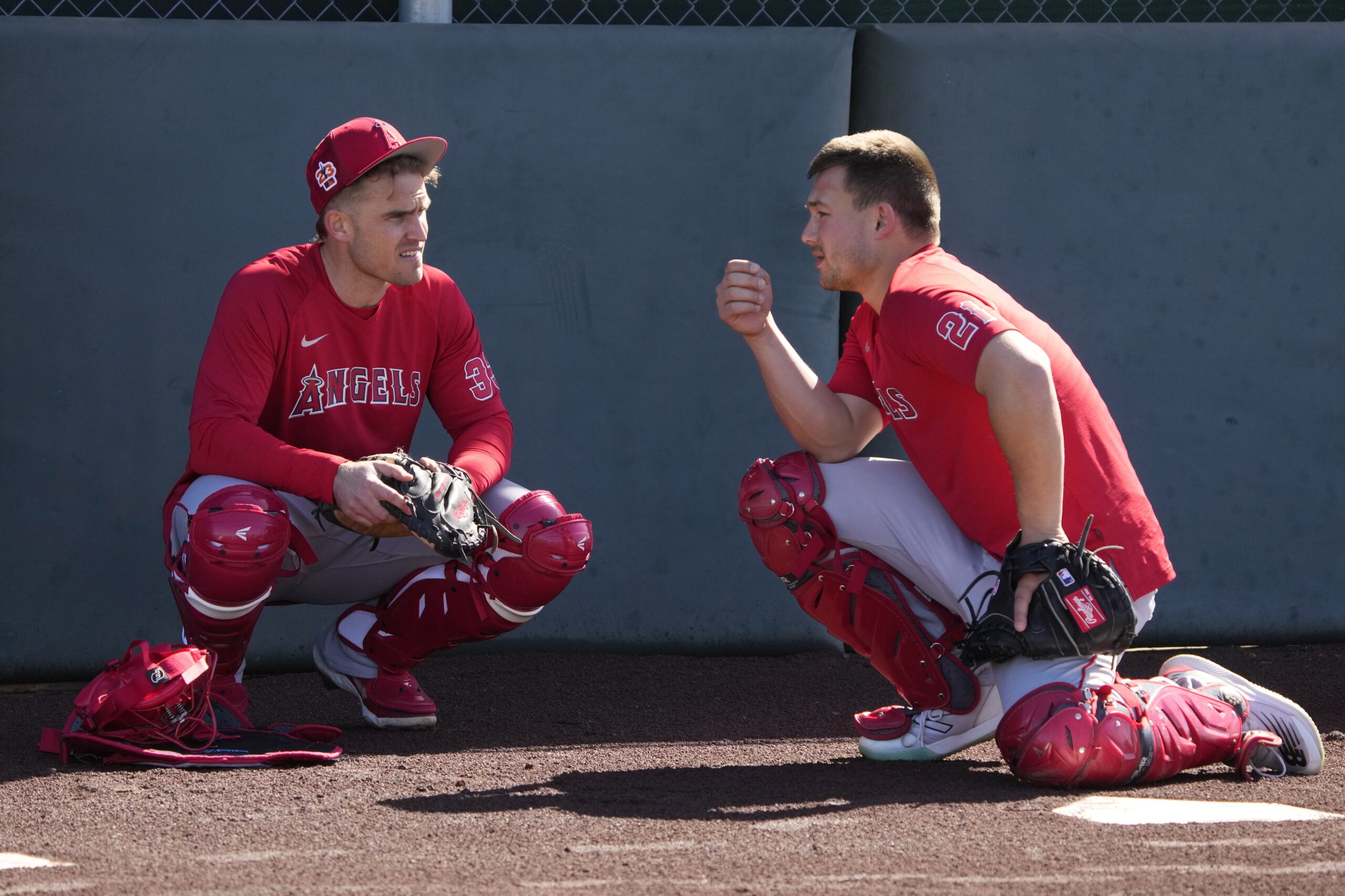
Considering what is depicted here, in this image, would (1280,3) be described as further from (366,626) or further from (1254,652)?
(366,626)

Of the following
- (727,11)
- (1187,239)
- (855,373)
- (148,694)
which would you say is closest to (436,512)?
(148,694)

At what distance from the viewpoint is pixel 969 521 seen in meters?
2.88

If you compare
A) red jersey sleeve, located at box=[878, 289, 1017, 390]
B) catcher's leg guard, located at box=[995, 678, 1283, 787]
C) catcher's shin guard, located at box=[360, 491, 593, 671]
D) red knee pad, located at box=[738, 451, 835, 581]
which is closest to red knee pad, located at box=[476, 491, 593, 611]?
catcher's shin guard, located at box=[360, 491, 593, 671]

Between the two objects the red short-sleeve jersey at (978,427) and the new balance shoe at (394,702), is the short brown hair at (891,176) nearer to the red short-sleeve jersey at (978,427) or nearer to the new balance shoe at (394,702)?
the red short-sleeve jersey at (978,427)

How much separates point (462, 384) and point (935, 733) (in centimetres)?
133

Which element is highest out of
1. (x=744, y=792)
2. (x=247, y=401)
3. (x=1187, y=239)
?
(x=1187, y=239)

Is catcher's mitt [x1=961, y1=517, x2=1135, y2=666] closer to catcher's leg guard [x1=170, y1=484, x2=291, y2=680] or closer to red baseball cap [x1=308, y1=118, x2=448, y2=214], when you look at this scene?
catcher's leg guard [x1=170, y1=484, x2=291, y2=680]

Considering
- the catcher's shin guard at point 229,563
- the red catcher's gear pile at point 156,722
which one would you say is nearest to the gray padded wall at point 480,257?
the catcher's shin guard at point 229,563

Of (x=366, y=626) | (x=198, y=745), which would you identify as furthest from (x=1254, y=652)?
(x=198, y=745)

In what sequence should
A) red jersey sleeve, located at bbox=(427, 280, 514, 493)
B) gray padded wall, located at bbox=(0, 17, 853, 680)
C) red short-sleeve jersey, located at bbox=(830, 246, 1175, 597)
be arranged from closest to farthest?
red short-sleeve jersey, located at bbox=(830, 246, 1175, 597) < red jersey sleeve, located at bbox=(427, 280, 514, 493) < gray padded wall, located at bbox=(0, 17, 853, 680)

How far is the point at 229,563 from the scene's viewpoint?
9.26 feet

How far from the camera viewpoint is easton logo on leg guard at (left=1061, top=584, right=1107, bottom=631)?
8.27 ft

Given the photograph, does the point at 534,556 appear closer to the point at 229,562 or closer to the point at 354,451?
the point at 354,451

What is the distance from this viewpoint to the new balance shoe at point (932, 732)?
2.86 metres
